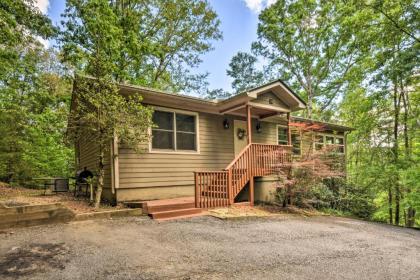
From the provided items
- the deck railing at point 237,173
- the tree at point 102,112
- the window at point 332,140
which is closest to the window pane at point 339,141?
the window at point 332,140

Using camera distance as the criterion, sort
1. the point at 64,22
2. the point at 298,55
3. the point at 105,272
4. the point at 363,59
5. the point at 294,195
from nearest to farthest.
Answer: the point at 105,272 → the point at 294,195 → the point at 64,22 → the point at 363,59 → the point at 298,55

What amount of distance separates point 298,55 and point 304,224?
566 inches

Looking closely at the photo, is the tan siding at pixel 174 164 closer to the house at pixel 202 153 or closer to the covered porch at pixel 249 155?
the house at pixel 202 153

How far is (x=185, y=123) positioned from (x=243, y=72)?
16.1 metres

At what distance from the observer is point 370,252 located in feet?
13.1

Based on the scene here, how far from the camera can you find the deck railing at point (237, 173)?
6.56m

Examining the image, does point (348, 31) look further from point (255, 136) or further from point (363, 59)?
point (255, 136)

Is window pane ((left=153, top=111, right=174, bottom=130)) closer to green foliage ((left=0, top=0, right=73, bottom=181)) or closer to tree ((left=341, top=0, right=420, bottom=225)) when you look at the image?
green foliage ((left=0, top=0, right=73, bottom=181))

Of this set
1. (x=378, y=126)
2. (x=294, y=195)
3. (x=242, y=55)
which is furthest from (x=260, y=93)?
(x=242, y=55)

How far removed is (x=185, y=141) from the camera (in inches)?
306

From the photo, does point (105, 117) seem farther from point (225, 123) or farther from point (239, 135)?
point (239, 135)

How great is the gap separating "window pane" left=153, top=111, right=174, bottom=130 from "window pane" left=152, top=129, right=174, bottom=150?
0.18 meters

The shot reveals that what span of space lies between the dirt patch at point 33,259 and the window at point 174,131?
387 centimetres

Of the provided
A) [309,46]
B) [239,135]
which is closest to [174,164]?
[239,135]
